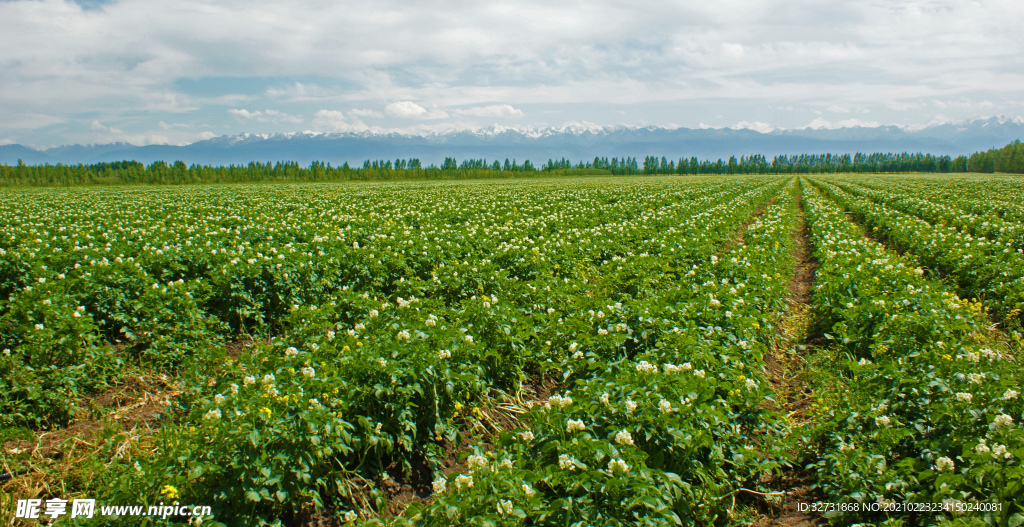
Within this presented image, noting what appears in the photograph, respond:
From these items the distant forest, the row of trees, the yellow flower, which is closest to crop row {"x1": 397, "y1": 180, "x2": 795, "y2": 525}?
the yellow flower

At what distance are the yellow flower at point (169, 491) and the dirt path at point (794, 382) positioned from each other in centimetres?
461

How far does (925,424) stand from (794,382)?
2678mm

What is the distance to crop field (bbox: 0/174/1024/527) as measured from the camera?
3.32 metres

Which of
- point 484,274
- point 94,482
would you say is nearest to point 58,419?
point 94,482

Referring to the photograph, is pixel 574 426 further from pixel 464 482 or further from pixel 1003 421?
pixel 1003 421

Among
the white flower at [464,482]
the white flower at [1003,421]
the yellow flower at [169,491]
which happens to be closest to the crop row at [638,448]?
the white flower at [464,482]

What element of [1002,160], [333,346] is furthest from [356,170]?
[1002,160]

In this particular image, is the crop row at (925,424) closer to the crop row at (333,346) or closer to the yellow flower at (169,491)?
the crop row at (333,346)

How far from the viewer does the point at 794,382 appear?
6.66m

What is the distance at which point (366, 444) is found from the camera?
424 cm

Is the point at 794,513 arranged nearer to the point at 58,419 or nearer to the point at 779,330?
the point at 779,330

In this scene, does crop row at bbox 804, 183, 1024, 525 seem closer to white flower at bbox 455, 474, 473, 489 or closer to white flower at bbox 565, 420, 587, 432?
white flower at bbox 565, 420, 587, 432

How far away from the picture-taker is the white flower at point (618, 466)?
10.4 ft

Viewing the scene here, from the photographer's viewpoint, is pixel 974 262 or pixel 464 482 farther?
pixel 974 262
